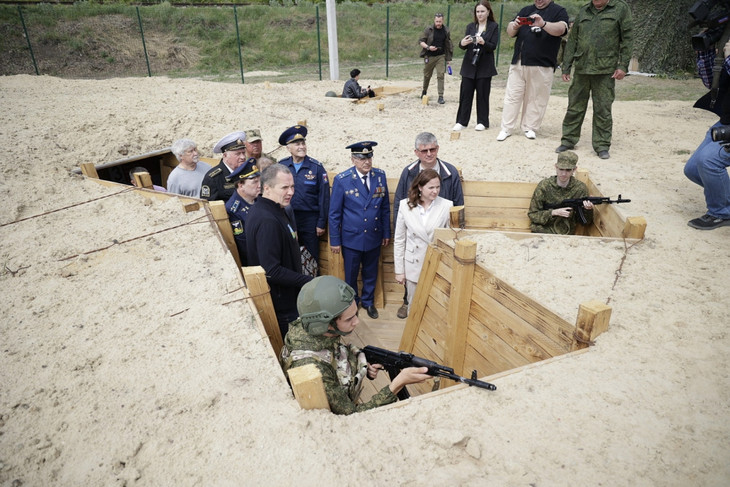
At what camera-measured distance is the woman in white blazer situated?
15.1 feet

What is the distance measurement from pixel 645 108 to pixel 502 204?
635 cm

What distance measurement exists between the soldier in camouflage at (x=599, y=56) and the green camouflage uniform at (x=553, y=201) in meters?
1.99

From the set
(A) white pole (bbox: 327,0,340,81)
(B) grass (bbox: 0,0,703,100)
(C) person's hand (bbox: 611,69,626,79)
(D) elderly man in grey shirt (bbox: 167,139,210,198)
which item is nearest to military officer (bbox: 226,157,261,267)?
(D) elderly man in grey shirt (bbox: 167,139,210,198)

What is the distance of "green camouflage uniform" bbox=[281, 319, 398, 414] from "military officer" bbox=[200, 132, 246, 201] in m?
2.72

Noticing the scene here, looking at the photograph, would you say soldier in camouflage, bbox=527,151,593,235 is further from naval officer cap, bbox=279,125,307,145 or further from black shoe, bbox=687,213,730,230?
naval officer cap, bbox=279,125,307,145

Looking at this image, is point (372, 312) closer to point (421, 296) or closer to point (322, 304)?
point (421, 296)

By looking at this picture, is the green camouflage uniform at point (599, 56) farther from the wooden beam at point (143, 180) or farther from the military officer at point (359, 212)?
the wooden beam at point (143, 180)

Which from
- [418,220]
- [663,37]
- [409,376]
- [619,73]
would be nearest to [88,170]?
[418,220]

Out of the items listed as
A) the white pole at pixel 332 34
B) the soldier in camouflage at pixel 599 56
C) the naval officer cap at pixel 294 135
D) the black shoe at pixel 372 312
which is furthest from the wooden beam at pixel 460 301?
the white pole at pixel 332 34

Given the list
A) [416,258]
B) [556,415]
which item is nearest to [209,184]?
[416,258]

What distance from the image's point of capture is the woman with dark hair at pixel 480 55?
775 centimetres

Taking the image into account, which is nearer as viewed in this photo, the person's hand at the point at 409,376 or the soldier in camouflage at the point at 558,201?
the person's hand at the point at 409,376

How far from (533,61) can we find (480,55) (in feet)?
3.42

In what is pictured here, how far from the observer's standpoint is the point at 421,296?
497 cm
